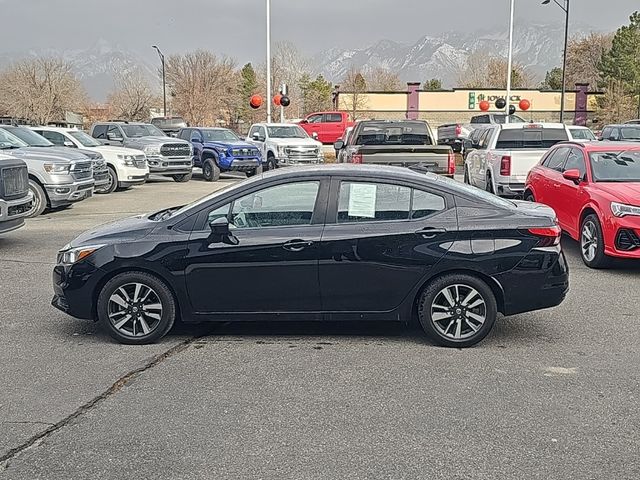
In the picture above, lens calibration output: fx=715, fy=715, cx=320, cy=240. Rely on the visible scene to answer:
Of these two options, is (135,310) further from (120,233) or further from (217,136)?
(217,136)

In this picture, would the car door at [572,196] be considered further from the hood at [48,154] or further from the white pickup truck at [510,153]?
the hood at [48,154]

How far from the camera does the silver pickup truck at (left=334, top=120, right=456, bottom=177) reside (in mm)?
12906

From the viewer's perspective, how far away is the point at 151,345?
20.0ft

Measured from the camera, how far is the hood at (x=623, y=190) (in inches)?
341

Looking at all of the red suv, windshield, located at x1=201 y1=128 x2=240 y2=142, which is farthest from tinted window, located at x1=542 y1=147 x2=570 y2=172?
windshield, located at x1=201 y1=128 x2=240 y2=142

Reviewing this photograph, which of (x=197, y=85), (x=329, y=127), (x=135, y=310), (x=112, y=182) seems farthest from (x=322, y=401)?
(x=197, y=85)

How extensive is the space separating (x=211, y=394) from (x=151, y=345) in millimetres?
1323

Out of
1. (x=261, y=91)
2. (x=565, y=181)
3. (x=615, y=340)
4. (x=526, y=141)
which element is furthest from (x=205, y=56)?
(x=615, y=340)

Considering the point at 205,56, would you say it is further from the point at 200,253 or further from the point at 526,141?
the point at 200,253

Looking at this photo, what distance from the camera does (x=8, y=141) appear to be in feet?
48.9

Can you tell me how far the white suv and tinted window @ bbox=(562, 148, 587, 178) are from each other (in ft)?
40.5

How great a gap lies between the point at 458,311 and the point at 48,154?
428 inches

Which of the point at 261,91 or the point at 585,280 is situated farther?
the point at 261,91

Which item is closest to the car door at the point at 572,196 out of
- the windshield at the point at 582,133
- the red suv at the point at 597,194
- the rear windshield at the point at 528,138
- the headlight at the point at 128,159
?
the red suv at the point at 597,194
